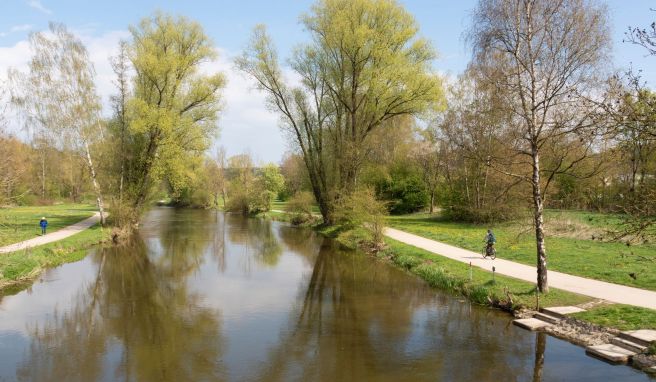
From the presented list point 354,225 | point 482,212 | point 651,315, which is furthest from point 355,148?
point 651,315

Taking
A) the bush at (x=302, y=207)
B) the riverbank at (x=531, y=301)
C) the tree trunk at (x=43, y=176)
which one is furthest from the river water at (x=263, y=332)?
the tree trunk at (x=43, y=176)

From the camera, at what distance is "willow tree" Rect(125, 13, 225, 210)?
32.0m

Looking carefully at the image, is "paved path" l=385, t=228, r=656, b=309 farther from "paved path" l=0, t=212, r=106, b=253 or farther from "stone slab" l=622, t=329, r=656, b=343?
"paved path" l=0, t=212, r=106, b=253

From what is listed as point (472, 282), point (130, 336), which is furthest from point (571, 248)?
point (130, 336)

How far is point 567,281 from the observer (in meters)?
14.8

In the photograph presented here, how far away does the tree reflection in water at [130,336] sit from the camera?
9367 mm

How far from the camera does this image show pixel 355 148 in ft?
105

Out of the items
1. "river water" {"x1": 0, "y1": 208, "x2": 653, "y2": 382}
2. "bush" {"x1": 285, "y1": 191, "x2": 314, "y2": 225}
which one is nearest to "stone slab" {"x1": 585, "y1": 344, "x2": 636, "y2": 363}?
"river water" {"x1": 0, "y1": 208, "x2": 653, "y2": 382}

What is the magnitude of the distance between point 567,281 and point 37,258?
2031 centimetres

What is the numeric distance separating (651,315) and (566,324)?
1821 millimetres

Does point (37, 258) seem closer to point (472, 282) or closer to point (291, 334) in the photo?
point (291, 334)

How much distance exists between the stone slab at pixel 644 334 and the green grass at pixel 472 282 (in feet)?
7.57

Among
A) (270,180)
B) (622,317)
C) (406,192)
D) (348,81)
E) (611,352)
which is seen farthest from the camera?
(270,180)

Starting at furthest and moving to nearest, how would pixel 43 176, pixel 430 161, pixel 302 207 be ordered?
1. pixel 43 176
2. pixel 430 161
3. pixel 302 207
